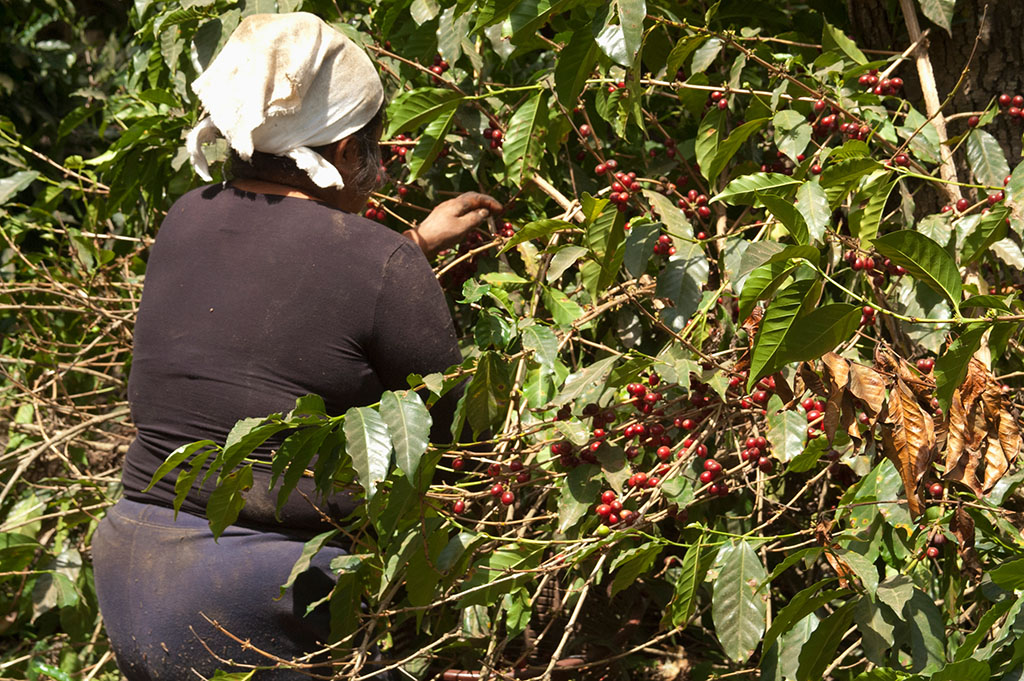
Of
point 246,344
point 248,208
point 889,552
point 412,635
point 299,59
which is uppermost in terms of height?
point 299,59

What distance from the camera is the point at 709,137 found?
2.18 m

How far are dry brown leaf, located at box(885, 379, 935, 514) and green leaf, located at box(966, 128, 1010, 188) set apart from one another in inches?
28.5

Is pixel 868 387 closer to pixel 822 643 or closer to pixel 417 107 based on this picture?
pixel 822 643

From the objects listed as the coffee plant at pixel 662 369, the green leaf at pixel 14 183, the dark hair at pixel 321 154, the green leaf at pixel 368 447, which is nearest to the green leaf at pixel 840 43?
Result: the coffee plant at pixel 662 369

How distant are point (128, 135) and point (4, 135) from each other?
0.55 meters

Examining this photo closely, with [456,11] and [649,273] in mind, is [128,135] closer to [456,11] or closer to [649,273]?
[456,11]

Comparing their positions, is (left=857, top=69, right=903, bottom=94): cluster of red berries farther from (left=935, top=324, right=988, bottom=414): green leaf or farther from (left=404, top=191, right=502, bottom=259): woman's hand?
(left=935, top=324, right=988, bottom=414): green leaf

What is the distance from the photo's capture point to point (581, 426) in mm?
1789

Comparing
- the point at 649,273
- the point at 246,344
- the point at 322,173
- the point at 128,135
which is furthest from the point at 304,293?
the point at 128,135

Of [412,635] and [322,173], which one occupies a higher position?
[322,173]

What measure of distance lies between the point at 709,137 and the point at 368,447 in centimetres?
112

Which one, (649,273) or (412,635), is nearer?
(649,273)

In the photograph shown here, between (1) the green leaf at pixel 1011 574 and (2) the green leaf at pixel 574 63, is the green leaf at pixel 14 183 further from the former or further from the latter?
(1) the green leaf at pixel 1011 574

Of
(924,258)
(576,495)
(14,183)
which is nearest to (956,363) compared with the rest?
(924,258)
